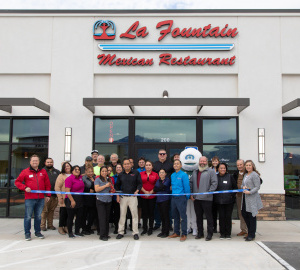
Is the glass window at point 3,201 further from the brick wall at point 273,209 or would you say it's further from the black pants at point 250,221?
the brick wall at point 273,209

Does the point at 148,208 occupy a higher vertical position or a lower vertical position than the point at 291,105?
lower

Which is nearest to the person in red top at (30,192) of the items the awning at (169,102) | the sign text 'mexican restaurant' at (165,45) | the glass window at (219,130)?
the awning at (169,102)

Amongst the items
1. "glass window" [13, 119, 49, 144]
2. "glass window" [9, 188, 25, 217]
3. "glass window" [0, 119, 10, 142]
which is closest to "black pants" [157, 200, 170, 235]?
"glass window" [13, 119, 49, 144]

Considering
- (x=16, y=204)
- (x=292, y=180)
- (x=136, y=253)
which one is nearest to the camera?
(x=136, y=253)

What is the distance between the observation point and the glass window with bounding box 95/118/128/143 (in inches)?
423

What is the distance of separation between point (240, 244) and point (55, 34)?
8.47 metres

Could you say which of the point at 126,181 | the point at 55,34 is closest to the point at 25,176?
the point at 126,181

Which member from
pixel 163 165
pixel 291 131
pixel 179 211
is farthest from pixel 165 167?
pixel 291 131

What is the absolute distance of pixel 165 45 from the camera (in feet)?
35.1

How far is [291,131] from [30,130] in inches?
336

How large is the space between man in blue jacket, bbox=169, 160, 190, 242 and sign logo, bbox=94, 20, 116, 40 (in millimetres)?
5373

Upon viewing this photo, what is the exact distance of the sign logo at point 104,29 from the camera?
35.2 ft

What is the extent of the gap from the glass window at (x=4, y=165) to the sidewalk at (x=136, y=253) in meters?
2.87

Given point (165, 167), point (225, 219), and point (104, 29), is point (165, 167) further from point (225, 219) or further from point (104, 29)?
point (104, 29)
